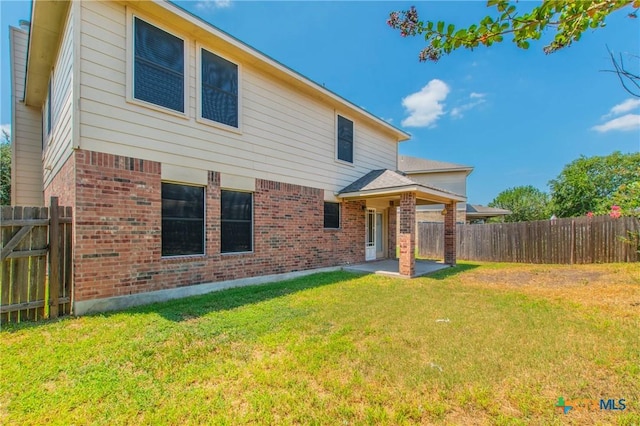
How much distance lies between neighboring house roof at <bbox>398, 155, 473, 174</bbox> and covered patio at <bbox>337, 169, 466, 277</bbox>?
11.7 meters

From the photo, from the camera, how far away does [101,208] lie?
5.16 m

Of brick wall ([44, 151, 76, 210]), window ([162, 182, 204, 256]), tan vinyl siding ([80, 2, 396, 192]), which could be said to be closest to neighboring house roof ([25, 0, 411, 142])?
tan vinyl siding ([80, 2, 396, 192])

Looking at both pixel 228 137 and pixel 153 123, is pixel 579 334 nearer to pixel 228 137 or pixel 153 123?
pixel 228 137

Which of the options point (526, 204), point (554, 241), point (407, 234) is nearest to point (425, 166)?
point (554, 241)

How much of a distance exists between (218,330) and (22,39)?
1288 centimetres

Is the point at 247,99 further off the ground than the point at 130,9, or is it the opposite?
the point at 130,9

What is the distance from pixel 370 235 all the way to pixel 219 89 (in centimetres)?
822

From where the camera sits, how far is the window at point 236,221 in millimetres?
7062

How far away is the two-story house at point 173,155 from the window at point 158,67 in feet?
0.07

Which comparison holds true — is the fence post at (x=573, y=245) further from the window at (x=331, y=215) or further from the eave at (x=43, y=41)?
the eave at (x=43, y=41)

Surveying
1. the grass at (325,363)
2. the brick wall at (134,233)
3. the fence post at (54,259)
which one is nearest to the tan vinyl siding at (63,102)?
the brick wall at (134,233)

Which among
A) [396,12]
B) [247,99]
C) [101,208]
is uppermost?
[247,99]

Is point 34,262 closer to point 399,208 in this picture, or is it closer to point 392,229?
point 399,208

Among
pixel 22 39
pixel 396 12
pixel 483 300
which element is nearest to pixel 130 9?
pixel 396 12
